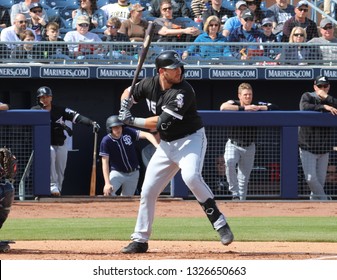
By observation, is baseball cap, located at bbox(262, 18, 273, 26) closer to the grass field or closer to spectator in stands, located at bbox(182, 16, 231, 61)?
spectator in stands, located at bbox(182, 16, 231, 61)

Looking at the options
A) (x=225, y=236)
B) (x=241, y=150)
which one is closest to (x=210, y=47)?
(x=241, y=150)

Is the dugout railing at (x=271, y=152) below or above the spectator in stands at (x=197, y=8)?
below

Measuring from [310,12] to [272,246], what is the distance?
1075 centimetres

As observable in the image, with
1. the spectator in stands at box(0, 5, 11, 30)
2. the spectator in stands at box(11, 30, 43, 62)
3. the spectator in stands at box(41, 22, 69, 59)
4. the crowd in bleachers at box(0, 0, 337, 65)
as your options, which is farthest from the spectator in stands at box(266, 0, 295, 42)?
the spectator in stands at box(0, 5, 11, 30)

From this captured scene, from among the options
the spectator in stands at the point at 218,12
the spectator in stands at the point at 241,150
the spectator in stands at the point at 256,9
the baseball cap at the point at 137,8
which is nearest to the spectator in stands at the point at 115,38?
the baseball cap at the point at 137,8

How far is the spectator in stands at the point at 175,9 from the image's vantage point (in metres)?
16.8

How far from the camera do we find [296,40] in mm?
16250

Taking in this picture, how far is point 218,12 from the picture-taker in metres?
17.1

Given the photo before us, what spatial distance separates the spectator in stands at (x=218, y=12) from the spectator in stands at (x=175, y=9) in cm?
38

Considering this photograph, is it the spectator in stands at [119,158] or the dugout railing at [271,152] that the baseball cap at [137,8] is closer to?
the spectator in stands at [119,158]

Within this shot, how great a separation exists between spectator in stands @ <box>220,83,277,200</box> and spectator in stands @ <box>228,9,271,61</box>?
1.57 m

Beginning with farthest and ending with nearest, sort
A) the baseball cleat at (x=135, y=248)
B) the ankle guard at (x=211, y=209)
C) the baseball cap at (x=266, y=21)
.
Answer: the baseball cap at (x=266, y=21) → the baseball cleat at (x=135, y=248) → the ankle guard at (x=211, y=209)

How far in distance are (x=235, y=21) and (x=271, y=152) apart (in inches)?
124

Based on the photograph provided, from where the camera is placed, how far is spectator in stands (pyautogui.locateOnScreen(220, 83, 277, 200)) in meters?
14.2
